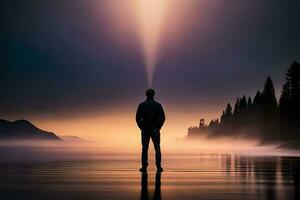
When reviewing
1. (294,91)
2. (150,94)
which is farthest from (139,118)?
(294,91)

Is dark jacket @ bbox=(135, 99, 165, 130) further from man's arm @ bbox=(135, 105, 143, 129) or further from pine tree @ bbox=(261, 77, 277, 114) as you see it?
pine tree @ bbox=(261, 77, 277, 114)

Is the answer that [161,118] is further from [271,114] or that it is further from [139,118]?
[271,114]

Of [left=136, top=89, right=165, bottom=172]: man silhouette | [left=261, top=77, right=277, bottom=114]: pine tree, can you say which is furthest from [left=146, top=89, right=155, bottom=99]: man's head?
[left=261, top=77, right=277, bottom=114]: pine tree

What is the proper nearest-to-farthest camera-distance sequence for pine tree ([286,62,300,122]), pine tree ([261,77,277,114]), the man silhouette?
the man silhouette
pine tree ([286,62,300,122])
pine tree ([261,77,277,114])

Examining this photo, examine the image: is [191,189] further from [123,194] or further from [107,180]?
[107,180]

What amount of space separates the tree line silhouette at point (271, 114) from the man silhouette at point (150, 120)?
75.7 metres

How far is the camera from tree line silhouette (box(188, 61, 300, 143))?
103438 millimetres

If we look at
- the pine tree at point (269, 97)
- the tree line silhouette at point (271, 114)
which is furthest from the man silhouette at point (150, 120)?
the pine tree at point (269, 97)

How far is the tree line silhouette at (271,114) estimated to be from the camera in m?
103

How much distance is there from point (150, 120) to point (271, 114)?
106583mm

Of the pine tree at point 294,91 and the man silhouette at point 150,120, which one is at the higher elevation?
the pine tree at point 294,91

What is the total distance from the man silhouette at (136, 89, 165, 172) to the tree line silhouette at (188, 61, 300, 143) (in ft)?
248

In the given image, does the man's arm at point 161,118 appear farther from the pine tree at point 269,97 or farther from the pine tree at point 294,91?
the pine tree at point 269,97

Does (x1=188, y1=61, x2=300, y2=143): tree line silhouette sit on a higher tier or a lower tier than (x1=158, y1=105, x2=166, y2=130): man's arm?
higher
